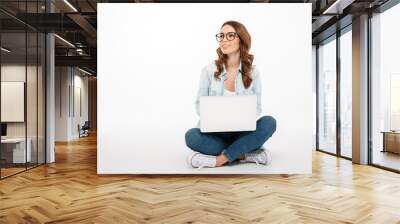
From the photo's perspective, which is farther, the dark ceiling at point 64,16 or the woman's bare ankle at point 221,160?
the dark ceiling at point 64,16

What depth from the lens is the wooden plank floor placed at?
379cm

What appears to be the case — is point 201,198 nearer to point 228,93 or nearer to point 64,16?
point 228,93

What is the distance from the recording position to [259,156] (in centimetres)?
606

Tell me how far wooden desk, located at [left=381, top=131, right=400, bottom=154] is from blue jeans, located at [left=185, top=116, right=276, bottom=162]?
2.56m

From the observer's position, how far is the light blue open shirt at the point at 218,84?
5.99 meters

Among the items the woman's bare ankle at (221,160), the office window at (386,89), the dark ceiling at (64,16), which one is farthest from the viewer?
the office window at (386,89)

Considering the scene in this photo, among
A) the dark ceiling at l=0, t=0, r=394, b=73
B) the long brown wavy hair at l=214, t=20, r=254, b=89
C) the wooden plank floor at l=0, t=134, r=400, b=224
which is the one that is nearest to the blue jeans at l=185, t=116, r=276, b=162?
the wooden plank floor at l=0, t=134, r=400, b=224

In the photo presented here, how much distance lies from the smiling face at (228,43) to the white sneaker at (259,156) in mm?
1655

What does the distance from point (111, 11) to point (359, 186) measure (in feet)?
15.0

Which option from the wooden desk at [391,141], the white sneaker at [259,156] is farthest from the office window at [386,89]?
the white sneaker at [259,156]

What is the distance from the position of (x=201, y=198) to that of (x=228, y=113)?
1.67m

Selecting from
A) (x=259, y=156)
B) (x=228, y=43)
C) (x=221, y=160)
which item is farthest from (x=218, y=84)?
(x=259, y=156)

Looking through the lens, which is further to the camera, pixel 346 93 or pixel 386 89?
pixel 346 93

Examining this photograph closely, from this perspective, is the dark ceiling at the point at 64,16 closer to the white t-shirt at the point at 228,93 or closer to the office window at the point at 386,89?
the office window at the point at 386,89
